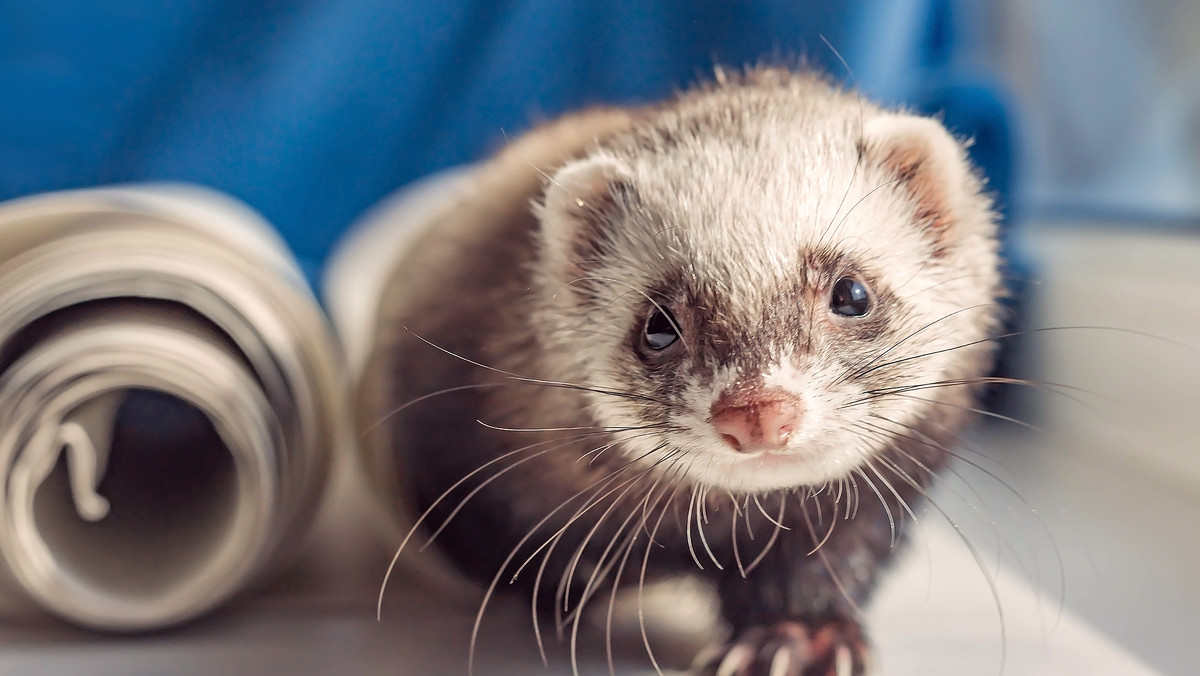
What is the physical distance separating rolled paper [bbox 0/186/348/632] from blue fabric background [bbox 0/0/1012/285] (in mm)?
341

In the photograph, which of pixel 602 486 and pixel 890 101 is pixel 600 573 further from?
pixel 890 101

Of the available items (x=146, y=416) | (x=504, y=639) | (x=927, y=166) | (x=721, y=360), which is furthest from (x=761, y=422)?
(x=146, y=416)

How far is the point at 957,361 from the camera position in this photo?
71cm

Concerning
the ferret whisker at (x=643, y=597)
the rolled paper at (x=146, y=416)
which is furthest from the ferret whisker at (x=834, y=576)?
the rolled paper at (x=146, y=416)

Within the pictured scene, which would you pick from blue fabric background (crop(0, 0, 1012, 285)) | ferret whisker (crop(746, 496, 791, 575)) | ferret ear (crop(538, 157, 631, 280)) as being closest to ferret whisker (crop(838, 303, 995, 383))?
ferret whisker (crop(746, 496, 791, 575))

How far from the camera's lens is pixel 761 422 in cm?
56

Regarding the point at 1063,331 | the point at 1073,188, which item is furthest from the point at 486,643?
the point at 1073,188

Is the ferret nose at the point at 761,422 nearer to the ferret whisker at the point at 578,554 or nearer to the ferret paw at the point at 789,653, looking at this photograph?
the ferret whisker at the point at 578,554

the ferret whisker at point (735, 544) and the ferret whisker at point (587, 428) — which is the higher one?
the ferret whisker at point (587, 428)

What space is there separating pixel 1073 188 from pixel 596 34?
2.05ft

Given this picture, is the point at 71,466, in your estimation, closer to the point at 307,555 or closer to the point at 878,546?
the point at 307,555

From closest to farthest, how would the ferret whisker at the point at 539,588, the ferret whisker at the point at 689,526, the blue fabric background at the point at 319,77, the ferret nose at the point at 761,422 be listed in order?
the ferret nose at the point at 761,422 → the ferret whisker at the point at 689,526 → the ferret whisker at the point at 539,588 → the blue fabric background at the point at 319,77

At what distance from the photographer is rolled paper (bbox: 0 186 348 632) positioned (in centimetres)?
78

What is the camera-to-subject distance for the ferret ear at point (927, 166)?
67 centimetres
